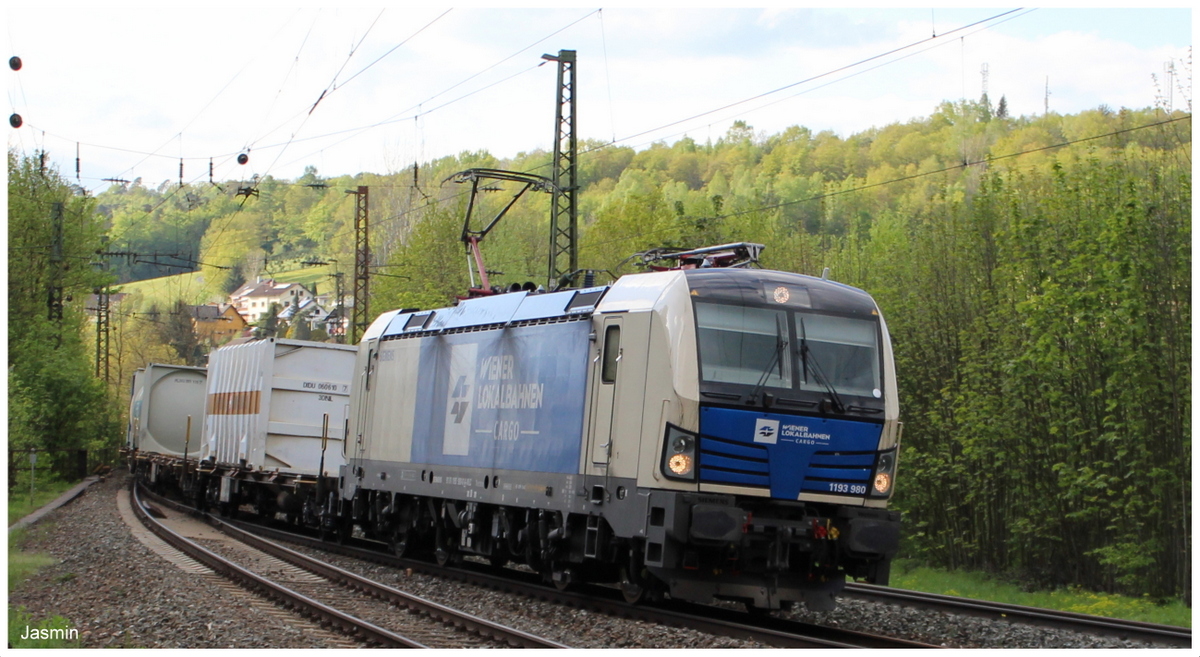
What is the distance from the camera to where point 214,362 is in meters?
28.9

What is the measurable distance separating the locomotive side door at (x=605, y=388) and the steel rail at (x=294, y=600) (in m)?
2.76

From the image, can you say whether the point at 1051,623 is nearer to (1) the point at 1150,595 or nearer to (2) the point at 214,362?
(1) the point at 1150,595

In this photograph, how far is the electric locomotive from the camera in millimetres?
10898

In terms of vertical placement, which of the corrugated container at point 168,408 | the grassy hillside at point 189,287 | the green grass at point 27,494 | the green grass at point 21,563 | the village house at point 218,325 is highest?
the grassy hillside at point 189,287

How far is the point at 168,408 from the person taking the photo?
1369 inches

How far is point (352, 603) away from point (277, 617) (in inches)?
49.4

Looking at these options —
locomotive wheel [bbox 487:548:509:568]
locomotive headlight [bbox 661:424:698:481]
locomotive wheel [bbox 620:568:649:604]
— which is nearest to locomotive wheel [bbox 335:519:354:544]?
locomotive wheel [bbox 487:548:509:568]

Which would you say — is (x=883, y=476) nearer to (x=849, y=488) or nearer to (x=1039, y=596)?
(x=849, y=488)

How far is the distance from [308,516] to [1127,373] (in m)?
14.6

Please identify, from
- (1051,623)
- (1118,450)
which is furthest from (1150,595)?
(1051,623)

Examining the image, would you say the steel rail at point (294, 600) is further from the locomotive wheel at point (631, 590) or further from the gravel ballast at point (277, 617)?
the locomotive wheel at point (631, 590)

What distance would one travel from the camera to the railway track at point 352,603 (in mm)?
10320

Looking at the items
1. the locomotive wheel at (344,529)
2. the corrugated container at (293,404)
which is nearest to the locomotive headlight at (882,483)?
the locomotive wheel at (344,529)

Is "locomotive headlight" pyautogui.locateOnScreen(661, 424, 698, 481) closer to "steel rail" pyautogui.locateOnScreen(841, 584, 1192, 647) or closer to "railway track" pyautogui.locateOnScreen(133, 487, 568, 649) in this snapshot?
"railway track" pyautogui.locateOnScreen(133, 487, 568, 649)
